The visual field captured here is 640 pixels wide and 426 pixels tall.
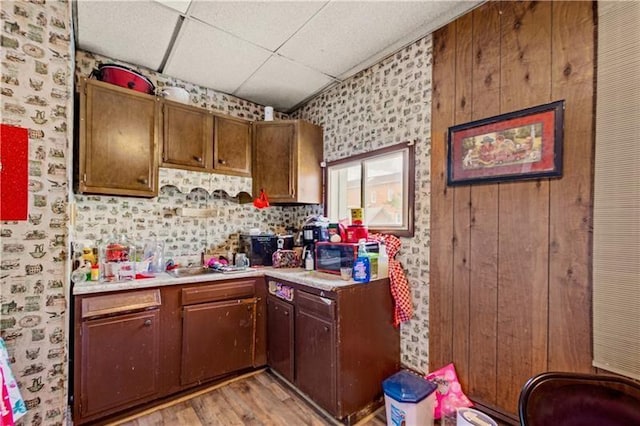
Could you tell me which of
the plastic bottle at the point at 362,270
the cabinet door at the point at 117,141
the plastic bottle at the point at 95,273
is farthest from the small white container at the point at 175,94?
the plastic bottle at the point at 362,270

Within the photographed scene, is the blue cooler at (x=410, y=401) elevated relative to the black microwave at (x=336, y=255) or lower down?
lower down

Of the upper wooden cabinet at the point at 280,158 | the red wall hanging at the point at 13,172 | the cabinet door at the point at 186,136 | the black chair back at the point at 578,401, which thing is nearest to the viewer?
the black chair back at the point at 578,401

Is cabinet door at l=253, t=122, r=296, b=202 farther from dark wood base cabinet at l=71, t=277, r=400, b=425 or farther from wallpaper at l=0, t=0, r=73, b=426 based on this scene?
wallpaper at l=0, t=0, r=73, b=426

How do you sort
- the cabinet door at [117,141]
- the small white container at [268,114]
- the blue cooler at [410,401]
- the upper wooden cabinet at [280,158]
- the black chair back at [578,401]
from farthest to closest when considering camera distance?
the small white container at [268,114], the upper wooden cabinet at [280,158], the cabinet door at [117,141], the blue cooler at [410,401], the black chair back at [578,401]

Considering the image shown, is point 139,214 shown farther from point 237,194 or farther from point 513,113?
point 513,113

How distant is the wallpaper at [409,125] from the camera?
6.79ft

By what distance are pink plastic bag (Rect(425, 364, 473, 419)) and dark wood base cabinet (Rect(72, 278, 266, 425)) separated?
4.56 feet

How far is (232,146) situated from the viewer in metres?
2.73

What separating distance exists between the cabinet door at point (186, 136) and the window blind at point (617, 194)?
266cm

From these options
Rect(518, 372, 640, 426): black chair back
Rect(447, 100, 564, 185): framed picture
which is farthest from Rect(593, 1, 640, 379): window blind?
Rect(518, 372, 640, 426): black chair back

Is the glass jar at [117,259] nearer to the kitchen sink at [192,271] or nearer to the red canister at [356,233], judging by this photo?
the kitchen sink at [192,271]

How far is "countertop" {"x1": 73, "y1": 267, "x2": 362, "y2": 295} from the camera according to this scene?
180 centimetres

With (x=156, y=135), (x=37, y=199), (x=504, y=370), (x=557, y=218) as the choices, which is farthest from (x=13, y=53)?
(x=504, y=370)

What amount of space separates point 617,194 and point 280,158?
7.88ft
